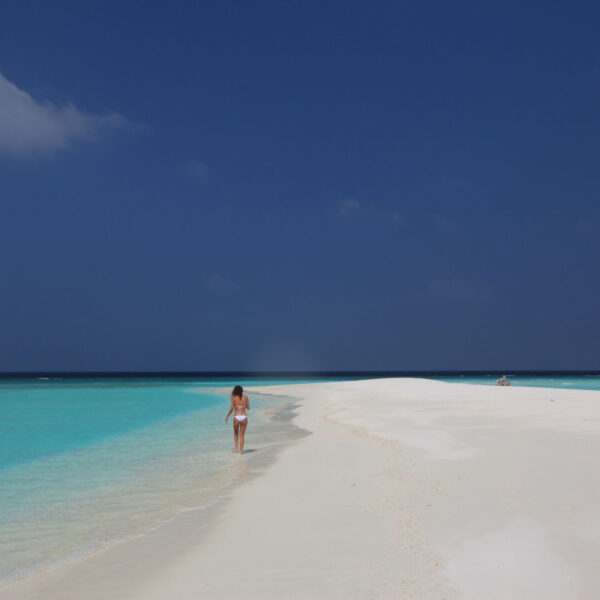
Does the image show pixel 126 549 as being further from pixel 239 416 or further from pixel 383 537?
pixel 239 416

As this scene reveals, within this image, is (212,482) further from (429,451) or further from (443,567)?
(443,567)

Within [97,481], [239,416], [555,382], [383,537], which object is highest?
[555,382]

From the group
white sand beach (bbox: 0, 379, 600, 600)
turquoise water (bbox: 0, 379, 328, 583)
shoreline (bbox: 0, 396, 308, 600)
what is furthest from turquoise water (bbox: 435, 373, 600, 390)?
shoreline (bbox: 0, 396, 308, 600)

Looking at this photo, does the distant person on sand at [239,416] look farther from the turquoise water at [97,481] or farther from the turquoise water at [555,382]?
the turquoise water at [555,382]

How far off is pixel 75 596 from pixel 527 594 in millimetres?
5073

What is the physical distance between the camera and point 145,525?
348 inches

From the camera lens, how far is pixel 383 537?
7.20 metres

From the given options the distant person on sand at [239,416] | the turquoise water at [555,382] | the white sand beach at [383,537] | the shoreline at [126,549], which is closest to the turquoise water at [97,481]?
the shoreline at [126,549]

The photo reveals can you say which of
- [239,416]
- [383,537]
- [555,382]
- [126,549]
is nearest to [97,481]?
[239,416]

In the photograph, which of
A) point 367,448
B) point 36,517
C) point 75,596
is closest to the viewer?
point 75,596

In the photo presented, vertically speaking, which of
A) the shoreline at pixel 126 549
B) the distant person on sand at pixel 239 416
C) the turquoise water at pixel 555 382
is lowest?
the shoreline at pixel 126 549

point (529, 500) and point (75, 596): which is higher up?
point (529, 500)

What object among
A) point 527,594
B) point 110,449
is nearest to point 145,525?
point 527,594

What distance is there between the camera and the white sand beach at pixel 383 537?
5629 millimetres
